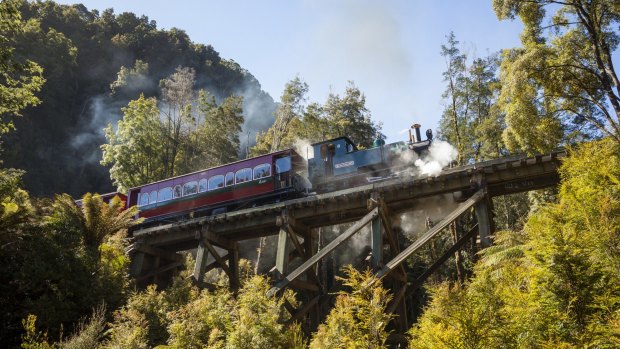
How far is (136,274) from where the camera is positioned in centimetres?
1683

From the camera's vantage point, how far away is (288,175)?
18062mm

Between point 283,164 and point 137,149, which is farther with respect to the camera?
point 137,149

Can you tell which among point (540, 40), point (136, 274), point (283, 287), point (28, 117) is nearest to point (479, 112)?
point (540, 40)

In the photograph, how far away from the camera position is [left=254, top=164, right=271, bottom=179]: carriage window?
18344 millimetres

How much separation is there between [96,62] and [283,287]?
54272mm

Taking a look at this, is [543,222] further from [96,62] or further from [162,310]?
[96,62]

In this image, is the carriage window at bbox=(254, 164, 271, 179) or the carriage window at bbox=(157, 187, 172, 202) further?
the carriage window at bbox=(157, 187, 172, 202)

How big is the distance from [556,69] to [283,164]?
33.2ft

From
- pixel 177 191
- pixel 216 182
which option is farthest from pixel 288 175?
pixel 177 191

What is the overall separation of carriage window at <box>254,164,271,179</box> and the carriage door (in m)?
0.41

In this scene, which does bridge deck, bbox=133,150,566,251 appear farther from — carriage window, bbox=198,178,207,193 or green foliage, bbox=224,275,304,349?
green foliage, bbox=224,275,304,349

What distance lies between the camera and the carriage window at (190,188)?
786 inches

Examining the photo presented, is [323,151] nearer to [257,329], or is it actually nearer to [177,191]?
[177,191]

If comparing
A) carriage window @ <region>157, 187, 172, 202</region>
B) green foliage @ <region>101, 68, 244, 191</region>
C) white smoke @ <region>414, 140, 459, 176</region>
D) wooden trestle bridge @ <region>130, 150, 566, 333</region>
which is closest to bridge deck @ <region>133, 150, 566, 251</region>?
wooden trestle bridge @ <region>130, 150, 566, 333</region>
